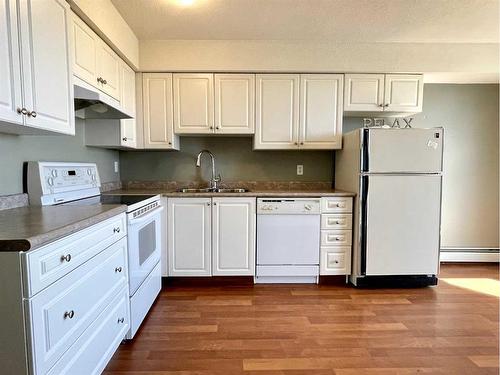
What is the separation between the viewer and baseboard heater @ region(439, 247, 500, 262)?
10.8ft

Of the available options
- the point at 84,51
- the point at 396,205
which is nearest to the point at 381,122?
the point at 396,205

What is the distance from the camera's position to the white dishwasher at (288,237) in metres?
2.65

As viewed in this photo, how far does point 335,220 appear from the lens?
2.68m

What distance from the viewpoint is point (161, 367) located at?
159cm

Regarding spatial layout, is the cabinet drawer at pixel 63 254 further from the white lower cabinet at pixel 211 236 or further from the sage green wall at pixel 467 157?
the sage green wall at pixel 467 157

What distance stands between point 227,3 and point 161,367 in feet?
7.89

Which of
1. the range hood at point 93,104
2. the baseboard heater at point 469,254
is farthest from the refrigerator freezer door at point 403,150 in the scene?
the range hood at point 93,104

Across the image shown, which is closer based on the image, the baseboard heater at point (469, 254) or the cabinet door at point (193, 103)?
the cabinet door at point (193, 103)

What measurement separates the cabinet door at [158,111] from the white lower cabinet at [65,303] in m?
1.37

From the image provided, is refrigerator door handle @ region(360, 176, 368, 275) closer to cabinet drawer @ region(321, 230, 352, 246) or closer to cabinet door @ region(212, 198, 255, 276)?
cabinet drawer @ region(321, 230, 352, 246)

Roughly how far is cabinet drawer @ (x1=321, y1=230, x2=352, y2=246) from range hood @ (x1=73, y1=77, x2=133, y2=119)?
1981 mm

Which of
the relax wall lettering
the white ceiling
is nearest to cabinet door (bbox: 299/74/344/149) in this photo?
the relax wall lettering

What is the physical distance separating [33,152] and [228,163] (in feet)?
5.77

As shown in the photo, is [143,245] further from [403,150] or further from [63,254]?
[403,150]
